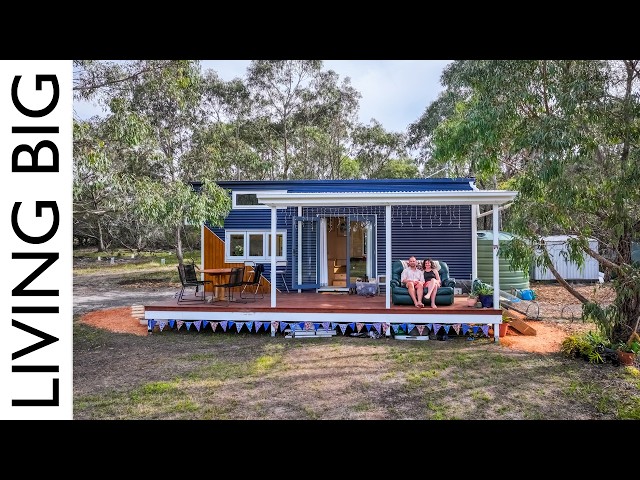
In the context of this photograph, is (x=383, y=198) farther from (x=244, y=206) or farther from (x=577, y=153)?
(x=244, y=206)

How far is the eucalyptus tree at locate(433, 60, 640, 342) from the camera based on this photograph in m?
5.38

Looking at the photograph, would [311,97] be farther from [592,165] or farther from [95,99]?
[592,165]

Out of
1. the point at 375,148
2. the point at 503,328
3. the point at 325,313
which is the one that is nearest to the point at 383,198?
the point at 325,313

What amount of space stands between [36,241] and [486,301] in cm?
670

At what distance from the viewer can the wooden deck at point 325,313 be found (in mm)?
7137

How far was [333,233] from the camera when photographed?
11016 mm

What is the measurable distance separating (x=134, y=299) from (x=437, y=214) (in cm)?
925

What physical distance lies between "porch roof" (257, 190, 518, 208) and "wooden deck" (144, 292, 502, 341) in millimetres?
1893

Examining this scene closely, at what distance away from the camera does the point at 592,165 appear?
586 centimetres

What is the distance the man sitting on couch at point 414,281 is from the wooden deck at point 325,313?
0.19 m

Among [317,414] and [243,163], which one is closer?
[317,414]

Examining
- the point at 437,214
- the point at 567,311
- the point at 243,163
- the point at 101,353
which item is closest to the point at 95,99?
the point at 101,353

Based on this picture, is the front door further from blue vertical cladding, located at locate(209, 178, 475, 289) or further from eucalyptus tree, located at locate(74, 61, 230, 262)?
eucalyptus tree, located at locate(74, 61, 230, 262)
